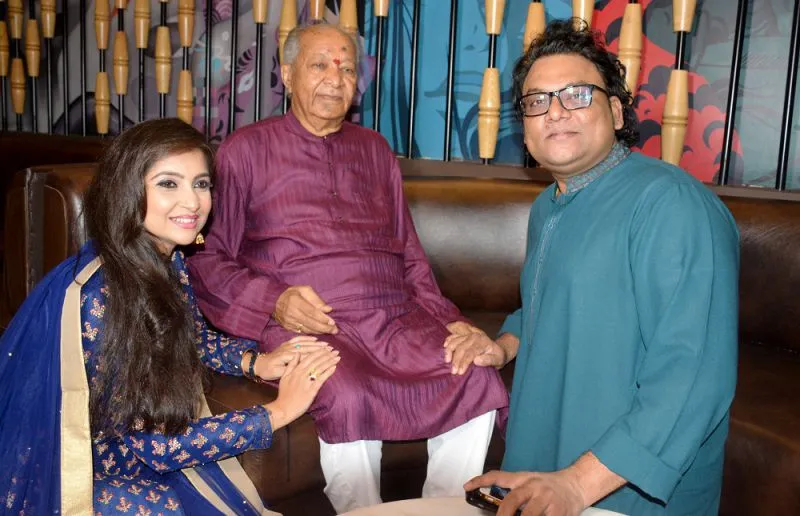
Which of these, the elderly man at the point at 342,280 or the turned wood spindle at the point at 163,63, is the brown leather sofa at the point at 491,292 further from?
the turned wood spindle at the point at 163,63

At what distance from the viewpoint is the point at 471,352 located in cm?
211

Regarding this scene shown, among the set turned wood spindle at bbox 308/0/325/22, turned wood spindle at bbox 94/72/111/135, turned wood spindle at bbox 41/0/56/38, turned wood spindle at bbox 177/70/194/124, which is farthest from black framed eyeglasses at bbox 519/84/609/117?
turned wood spindle at bbox 41/0/56/38

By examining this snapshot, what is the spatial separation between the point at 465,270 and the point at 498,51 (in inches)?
42.1

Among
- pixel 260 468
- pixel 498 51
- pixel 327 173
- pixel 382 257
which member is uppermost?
pixel 498 51

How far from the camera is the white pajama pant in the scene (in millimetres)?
1996

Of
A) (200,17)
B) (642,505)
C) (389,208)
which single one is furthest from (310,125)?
(200,17)

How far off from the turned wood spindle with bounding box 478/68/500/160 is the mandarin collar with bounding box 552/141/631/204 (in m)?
1.46

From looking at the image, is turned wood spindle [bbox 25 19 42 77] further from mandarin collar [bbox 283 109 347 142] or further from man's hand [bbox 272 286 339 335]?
man's hand [bbox 272 286 339 335]

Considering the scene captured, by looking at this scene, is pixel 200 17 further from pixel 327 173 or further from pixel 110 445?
pixel 110 445

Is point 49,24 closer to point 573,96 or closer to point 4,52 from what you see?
point 4,52

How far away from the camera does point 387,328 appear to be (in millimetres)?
2225

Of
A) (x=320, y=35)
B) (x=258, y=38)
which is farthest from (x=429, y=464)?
(x=258, y=38)

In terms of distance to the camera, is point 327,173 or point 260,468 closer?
point 260,468

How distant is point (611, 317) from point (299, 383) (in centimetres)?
68
